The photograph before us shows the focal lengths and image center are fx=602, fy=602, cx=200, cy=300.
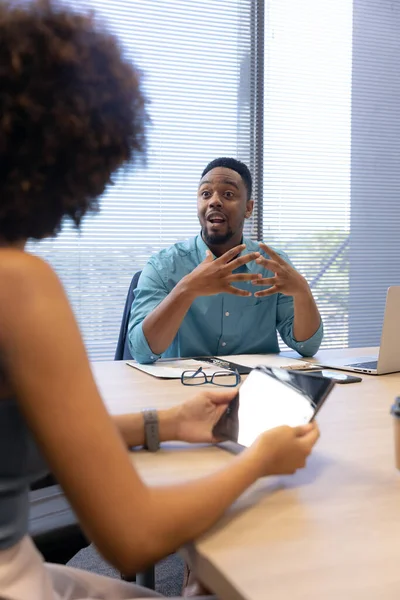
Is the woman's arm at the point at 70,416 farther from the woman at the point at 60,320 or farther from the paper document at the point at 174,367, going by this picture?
the paper document at the point at 174,367

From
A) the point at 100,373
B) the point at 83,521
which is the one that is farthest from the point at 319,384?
the point at 100,373

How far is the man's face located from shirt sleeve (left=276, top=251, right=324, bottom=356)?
273 millimetres

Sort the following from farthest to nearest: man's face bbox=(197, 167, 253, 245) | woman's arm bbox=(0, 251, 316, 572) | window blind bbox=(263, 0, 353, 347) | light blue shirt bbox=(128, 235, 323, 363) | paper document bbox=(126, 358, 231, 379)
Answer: window blind bbox=(263, 0, 353, 347)
man's face bbox=(197, 167, 253, 245)
light blue shirt bbox=(128, 235, 323, 363)
paper document bbox=(126, 358, 231, 379)
woman's arm bbox=(0, 251, 316, 572)

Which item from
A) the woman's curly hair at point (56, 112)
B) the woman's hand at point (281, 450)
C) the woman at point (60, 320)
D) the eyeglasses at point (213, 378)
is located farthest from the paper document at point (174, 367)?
the woman's curly hair at point (56, 112)

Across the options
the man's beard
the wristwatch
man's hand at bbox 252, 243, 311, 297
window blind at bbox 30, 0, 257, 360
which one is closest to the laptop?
man's hand at bbox 252, 243, 311, 297

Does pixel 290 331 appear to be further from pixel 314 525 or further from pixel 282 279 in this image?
pixel 314 525

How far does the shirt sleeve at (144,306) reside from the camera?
2.00 meters

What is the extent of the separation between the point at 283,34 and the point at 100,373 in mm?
2772

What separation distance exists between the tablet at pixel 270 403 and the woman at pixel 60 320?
163 millimetres

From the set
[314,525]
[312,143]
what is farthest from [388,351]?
[312,143]

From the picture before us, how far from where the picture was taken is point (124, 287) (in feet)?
11.1

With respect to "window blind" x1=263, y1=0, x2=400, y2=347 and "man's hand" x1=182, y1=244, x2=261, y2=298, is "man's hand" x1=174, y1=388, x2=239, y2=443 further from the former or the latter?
"window blind" x1=263, y1=0, x2=400, y2=347

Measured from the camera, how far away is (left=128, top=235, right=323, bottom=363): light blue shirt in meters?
2.32

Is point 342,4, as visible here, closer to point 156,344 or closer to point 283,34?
point 283,34
